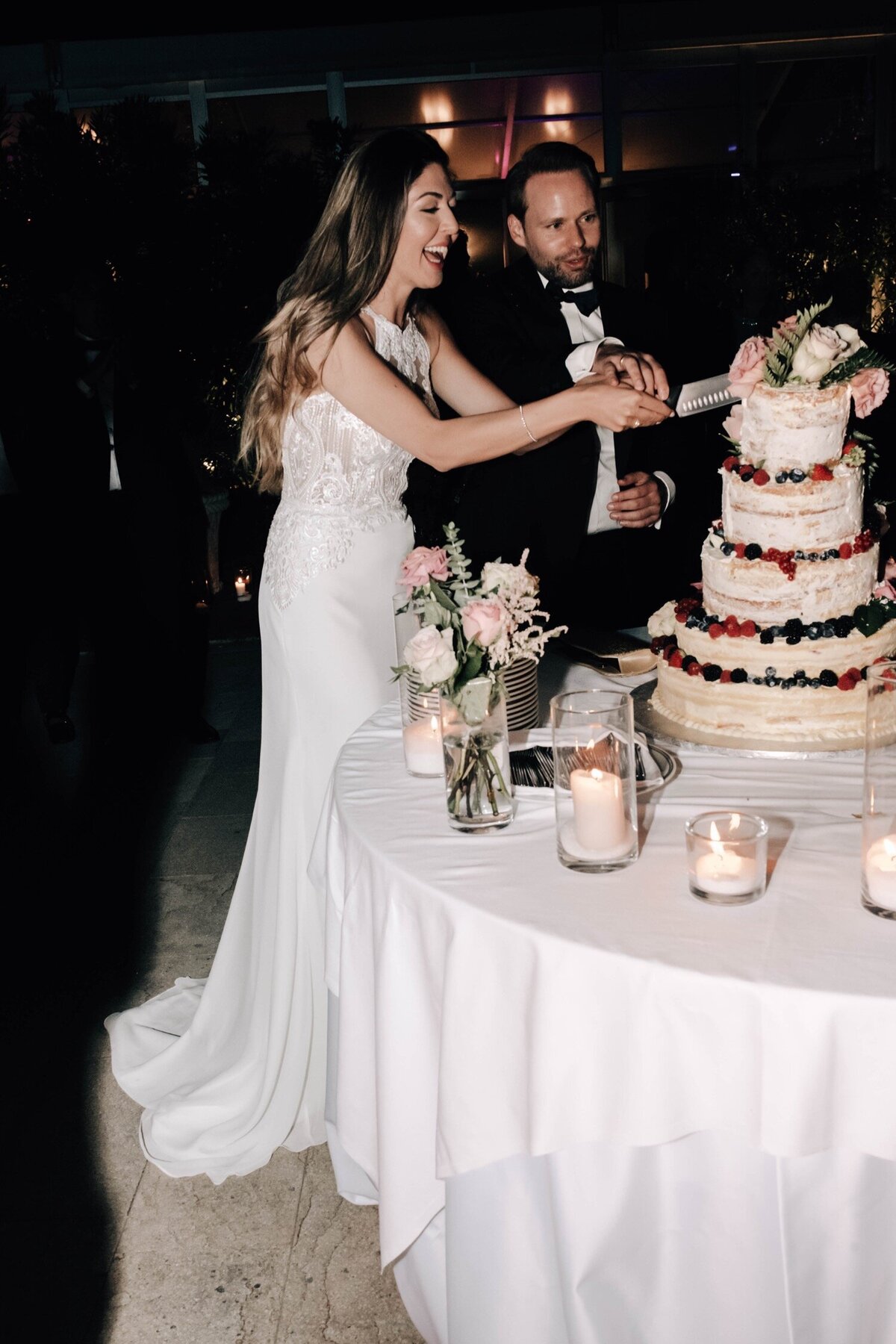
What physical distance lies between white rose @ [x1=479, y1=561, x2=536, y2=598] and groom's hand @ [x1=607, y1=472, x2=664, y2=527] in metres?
1.54

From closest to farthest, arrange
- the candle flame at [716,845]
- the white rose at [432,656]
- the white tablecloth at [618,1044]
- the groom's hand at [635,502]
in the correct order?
the white tablecloth at [618,1044]
the candle flame at [716,845]
the white rose at [432,656]
the groom's hand at [635,502]

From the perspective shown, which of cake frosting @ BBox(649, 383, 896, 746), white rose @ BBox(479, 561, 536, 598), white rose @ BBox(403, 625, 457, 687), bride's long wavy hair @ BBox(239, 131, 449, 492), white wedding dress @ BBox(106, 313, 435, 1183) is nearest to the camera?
white rose @ BBox(403, 625, 457, 687)

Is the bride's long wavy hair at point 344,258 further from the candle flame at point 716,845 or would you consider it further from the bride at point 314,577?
the candle flame at point 716,845

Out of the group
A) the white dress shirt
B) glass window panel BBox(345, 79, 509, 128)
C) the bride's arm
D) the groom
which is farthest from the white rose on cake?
glass window panel BBox(345, 79, 509, 128)

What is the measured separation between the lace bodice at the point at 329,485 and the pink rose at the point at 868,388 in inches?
44.9

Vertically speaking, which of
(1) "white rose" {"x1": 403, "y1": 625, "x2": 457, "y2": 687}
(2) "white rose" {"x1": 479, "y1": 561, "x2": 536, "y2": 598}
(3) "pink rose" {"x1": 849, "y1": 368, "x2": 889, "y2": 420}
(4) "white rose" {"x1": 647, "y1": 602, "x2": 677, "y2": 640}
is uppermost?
(3) "pink rose" {"x1": 849, "y1": 368, "x2": 889, "y2": 420}

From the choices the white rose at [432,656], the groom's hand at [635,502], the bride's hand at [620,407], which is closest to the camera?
the white rose at [432,656]

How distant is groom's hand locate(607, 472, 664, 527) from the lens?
3371mm

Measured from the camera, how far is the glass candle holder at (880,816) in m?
1.44

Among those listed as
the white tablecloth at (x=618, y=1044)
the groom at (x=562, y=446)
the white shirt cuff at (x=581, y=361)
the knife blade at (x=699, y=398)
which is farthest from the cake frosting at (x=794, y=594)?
the groom at (x=562, y=446)

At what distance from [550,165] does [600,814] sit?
2.70m

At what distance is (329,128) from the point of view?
511 centimetres

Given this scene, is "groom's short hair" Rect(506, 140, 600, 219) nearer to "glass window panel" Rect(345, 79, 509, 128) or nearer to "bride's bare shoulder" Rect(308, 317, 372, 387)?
"bride's bare shoulder" Rect(308, 317, 372, 387)

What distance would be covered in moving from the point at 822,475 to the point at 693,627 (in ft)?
1.14
